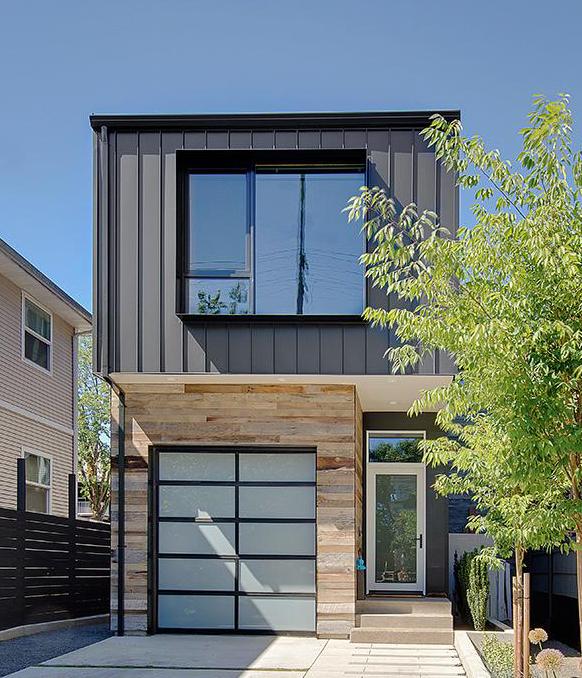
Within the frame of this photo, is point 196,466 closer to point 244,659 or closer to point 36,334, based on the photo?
point 244,659

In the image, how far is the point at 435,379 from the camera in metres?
11.8

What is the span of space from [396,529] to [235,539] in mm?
3216

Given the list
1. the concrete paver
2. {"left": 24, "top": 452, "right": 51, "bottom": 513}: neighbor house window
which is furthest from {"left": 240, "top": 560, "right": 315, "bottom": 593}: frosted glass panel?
{"left": 24, "top": 452, "right": 51, "bottom": 513}: neighbor house window

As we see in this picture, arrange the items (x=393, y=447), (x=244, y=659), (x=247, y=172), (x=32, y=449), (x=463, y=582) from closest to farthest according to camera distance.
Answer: (x=244, y=659), (x=247, y=172), (x=463, y=582), (x=393, y=447), (x=32, y=449)

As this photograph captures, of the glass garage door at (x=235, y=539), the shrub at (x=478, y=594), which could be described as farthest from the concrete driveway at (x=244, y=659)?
the shrub at (x=478, y=594)

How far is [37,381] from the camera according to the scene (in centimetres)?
1784

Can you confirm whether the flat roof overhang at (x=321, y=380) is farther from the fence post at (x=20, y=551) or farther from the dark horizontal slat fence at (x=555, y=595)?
the dark horizontal slat fence at (x=555, y=595)

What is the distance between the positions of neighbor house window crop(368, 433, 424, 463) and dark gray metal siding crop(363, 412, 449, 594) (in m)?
0.14

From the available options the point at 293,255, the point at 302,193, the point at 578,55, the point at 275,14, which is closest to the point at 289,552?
the point at 293,255

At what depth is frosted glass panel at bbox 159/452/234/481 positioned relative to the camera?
41.6 ft

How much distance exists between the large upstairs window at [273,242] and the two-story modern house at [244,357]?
2 cm

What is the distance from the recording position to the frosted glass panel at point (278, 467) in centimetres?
1257

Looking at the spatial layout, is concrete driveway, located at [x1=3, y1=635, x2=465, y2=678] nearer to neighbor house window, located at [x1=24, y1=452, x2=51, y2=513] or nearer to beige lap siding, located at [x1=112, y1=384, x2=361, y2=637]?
beige lap siding, located at [x1=112, y1=384, x2=361, y2=637]

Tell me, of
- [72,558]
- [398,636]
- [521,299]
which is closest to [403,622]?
[398,636]
